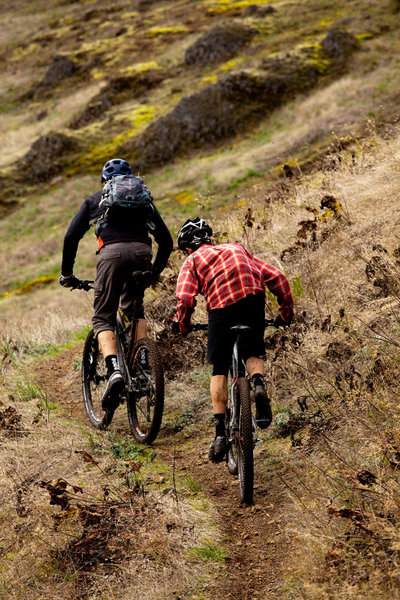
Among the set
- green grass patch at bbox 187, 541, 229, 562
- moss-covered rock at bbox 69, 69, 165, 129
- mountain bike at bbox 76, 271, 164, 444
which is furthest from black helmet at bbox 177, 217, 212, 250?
moss-covered rock at bbox 69, 69, 165, 129

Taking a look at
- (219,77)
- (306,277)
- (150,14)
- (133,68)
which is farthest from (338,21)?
(306,277)

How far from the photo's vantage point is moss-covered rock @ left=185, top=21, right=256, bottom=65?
32.1 meters

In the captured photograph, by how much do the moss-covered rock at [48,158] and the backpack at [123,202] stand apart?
25510 millimetres

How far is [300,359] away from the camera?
17.2ft

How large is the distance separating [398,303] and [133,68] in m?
33.5

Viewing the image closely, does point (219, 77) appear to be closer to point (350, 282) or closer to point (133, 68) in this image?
point (133, 68)

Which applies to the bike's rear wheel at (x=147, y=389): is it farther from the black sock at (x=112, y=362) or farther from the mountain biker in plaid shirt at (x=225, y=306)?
the mountain biker in plaid shirt at (x=225, y=306)

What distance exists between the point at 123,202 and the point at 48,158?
26.4 meters

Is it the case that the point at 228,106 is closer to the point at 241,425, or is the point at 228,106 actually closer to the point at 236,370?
the point at 236,370

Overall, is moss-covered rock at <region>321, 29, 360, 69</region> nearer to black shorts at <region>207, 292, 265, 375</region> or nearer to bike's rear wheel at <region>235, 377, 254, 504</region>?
black shorts at <region>207, 292, 265, 375</region>

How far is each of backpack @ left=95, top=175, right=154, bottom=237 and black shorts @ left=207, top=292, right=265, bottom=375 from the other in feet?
4.73

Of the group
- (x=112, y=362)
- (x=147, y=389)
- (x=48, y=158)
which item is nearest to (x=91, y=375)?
(x=112, y=362)

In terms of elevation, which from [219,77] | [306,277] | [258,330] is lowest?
[219,77]

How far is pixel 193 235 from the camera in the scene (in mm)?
4531
